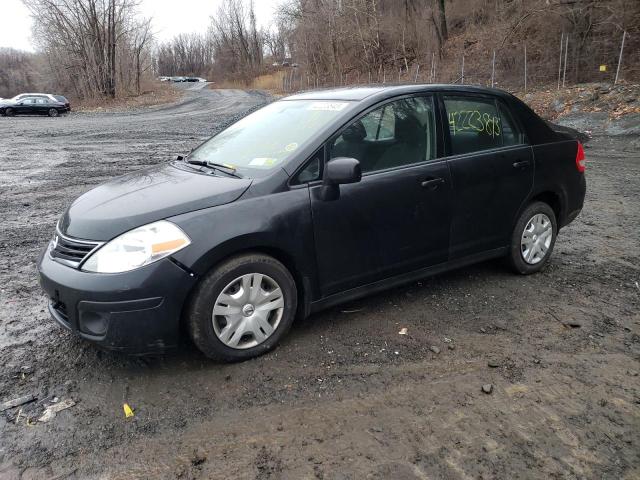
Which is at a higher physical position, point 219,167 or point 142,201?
point 219,167

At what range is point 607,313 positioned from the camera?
3971 millimetres

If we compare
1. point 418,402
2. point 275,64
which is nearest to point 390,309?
point 418,402

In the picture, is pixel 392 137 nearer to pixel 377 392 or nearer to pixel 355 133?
pixel 355 133

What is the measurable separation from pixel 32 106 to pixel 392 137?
33008 mm

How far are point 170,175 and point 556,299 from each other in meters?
3.27

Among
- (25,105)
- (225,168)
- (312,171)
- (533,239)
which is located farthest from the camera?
(25,105)

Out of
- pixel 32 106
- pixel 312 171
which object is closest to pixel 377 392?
pixel 312 171

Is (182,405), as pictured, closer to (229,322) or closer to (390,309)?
(229,322)

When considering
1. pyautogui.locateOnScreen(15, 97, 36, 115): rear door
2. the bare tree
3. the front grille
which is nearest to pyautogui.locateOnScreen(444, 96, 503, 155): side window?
the front grille

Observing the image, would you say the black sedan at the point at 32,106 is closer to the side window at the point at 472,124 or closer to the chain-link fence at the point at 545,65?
the chain-link fence at the point at 545,65

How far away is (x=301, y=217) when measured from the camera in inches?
132

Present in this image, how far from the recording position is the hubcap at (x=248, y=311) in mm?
3154

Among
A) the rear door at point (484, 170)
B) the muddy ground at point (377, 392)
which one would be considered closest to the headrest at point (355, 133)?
the rear door at point (484, 170)

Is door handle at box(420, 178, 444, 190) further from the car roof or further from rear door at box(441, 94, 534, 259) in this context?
the car roof
